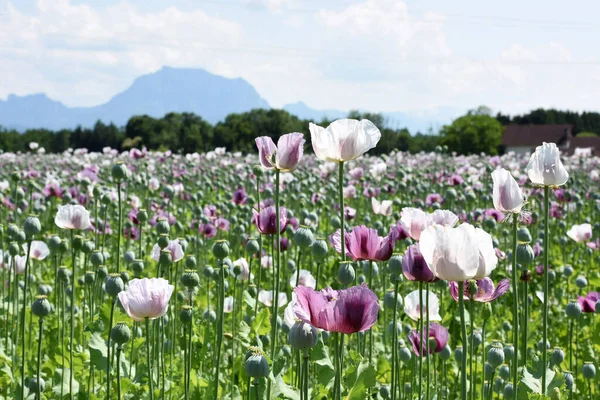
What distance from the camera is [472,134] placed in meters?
56.0

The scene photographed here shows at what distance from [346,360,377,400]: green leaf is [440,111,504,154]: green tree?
51.0 m

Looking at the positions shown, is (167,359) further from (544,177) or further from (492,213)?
(492,213)

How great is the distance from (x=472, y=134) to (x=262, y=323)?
5489 cm

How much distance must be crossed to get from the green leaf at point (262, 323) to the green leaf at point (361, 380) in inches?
44.0

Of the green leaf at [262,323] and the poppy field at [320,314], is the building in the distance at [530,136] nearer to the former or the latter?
→ the poppy field at [320,314]

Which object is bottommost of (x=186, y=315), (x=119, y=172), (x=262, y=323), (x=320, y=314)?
(x=262, y=323)

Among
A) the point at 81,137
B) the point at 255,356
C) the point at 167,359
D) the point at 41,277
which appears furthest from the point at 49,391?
the point at 81,137

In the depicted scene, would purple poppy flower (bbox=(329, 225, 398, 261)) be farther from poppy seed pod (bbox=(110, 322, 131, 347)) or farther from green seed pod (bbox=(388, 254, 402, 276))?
poppy seed pod (bbox=(110, 322, 131, 347))

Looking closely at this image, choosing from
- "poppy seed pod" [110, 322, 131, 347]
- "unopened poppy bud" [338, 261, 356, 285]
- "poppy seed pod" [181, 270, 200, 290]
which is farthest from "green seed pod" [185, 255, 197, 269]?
"unopened poppy bud" [338, 261, 356, 285]

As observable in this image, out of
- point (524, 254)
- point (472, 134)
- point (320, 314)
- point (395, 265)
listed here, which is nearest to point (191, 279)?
point (395, 265)

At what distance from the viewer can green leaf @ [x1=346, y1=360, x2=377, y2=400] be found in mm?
2221

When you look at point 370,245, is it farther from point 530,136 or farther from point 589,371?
point 530,136

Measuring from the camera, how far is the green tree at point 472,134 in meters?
53.8

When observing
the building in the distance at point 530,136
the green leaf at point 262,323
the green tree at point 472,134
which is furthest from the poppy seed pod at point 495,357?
the building in the distance at point 530,136
